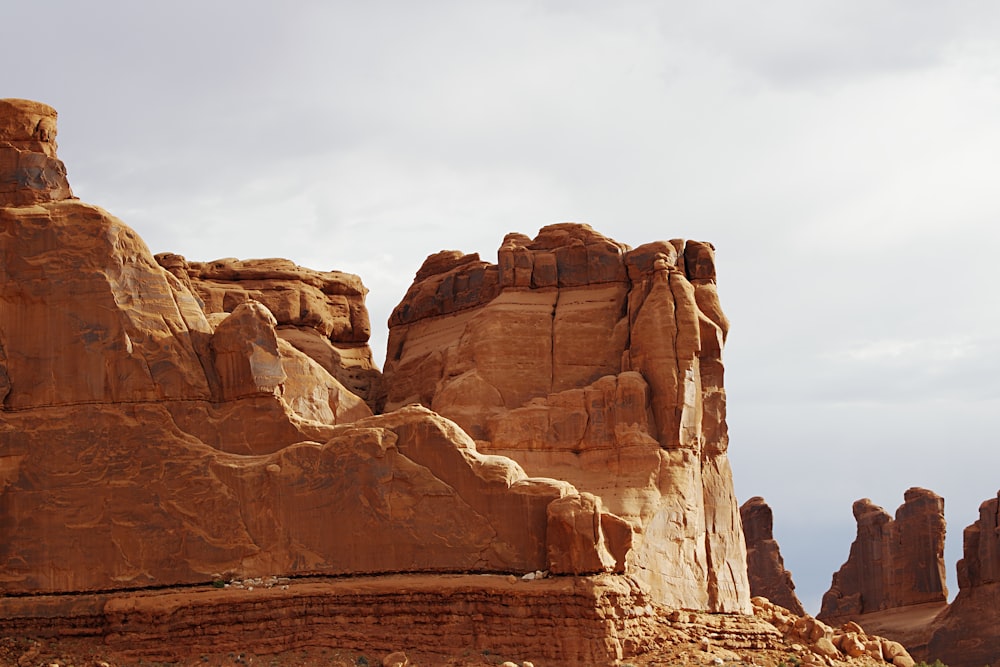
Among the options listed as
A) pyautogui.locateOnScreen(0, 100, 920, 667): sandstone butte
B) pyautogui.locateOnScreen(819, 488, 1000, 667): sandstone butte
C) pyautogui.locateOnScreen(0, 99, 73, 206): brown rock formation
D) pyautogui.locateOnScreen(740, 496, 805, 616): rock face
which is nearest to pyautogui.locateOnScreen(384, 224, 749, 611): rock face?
pyautogui.locateOnScreen(0, 100, 920, 667): sandstone butte

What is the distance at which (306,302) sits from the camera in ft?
190

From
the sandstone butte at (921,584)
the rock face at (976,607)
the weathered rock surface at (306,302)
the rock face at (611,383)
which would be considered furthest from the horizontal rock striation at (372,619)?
the sandstone butte at (921,584)

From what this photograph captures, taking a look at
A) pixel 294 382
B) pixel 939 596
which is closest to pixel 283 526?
pixel 294 382

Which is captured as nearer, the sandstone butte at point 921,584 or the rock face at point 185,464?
the rock face at point 185,464

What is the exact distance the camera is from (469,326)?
5391 centimetres

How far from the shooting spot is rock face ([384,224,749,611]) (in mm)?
49750

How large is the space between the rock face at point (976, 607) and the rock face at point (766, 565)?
7595 millimetres

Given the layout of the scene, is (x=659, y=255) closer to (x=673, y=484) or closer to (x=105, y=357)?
(x=673, y=484)

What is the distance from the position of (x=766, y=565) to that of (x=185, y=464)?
41.7 metres

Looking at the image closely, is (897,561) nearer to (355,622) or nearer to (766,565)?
(766,565)

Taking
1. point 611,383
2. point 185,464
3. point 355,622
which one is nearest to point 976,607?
point 611,383

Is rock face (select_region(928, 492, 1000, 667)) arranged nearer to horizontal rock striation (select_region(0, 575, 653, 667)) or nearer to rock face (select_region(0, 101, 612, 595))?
rock face (select_region(0, 101, 612, 595))

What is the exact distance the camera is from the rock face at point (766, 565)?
78.6m

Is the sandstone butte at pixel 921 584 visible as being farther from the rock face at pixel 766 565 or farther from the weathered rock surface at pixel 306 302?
the weathered rock surface at pixel 306 302
